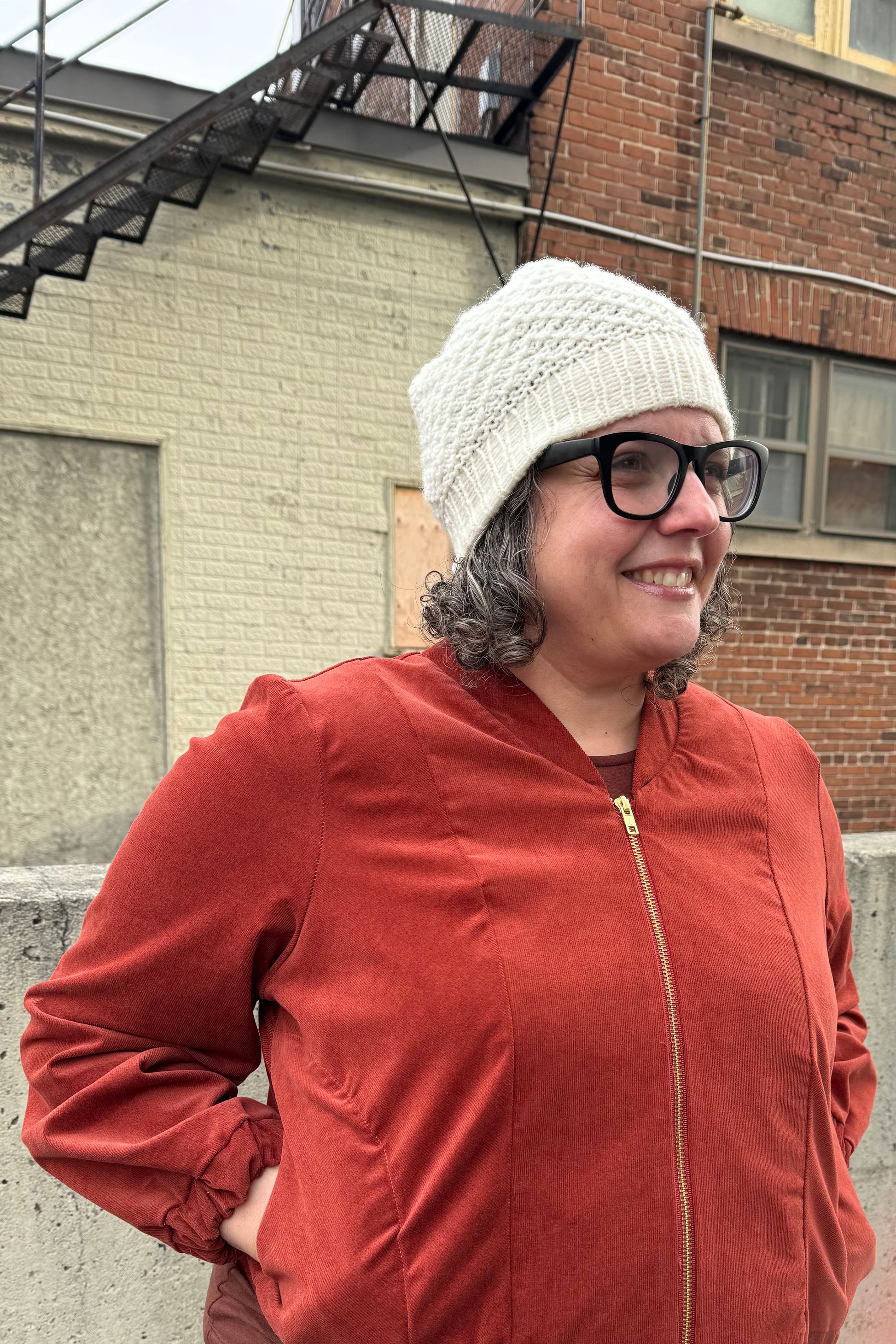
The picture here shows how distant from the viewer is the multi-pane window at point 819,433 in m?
7.00

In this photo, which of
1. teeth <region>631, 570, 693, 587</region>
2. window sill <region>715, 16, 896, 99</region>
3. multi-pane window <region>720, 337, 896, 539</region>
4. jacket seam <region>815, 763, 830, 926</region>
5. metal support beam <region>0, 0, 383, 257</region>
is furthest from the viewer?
multi-pane window <region>720, 337, 896, 539</region>

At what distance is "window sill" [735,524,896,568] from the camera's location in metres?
6.84

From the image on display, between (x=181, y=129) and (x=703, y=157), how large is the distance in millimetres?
3526

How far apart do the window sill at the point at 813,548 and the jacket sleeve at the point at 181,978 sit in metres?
5.98

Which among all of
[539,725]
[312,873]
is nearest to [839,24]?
[539,725]

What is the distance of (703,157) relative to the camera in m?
6.39

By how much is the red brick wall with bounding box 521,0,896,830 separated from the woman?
534 centimetres

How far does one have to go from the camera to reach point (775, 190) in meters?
6.74

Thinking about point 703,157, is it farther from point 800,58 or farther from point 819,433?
point 819,433

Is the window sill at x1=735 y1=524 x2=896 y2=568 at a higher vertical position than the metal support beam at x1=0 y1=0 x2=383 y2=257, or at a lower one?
lower

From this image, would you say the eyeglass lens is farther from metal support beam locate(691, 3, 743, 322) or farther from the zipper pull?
metal support beam locate(691, 3, 743, 322)

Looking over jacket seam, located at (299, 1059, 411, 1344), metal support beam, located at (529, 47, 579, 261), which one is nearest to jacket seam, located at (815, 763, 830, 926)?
jacket seam, located at (299, 1059, 411, 1344)

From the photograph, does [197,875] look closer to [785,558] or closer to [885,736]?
[785,558]

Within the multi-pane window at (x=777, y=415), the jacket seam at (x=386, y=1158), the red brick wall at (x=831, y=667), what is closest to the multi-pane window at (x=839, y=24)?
the multi-pane window at (x=777, y=415)
